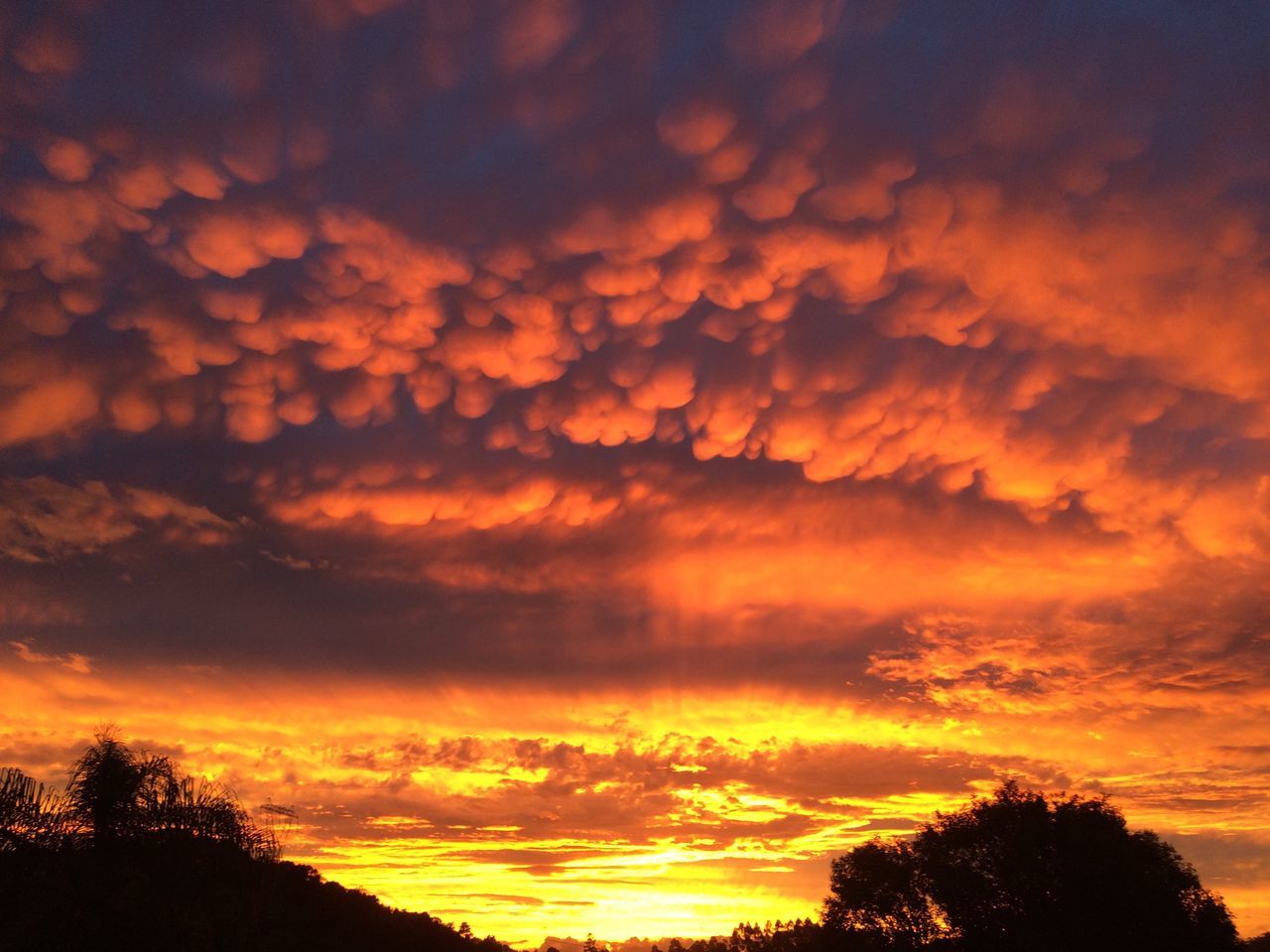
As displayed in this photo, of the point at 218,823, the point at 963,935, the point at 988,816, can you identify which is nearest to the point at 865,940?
the point at 963,935

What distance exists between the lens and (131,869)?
12992mm

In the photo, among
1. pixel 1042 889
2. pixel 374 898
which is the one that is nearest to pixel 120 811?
pixel 1042 889

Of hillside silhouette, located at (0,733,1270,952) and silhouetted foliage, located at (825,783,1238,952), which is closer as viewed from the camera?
hillside silhouette, located at (0,733,1270,952)

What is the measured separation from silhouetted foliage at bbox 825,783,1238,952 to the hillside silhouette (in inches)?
3.2

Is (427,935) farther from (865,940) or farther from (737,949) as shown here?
(737,949)

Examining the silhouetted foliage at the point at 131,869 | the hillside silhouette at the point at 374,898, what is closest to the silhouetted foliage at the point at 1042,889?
the hillside silhouette at the point at 374,898

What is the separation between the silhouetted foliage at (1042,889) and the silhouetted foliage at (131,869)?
4572 centimetres

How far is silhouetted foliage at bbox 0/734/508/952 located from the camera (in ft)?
39.4

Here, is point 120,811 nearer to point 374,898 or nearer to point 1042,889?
point 1042,889

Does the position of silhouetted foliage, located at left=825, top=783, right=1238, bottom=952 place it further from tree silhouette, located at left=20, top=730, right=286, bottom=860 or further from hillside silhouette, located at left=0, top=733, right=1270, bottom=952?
tree silhouette, located at left=20, top=730, right=286, bottom=860

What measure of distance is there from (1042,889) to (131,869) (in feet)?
167

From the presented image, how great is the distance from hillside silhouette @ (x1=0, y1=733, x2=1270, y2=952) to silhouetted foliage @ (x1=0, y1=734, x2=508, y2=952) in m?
0.02

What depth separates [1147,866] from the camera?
45719 millimetres

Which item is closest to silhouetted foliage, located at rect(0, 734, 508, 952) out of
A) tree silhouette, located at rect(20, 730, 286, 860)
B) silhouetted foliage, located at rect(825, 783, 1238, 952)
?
tree silhouette, located at rect(20, 730, 286, 860)
